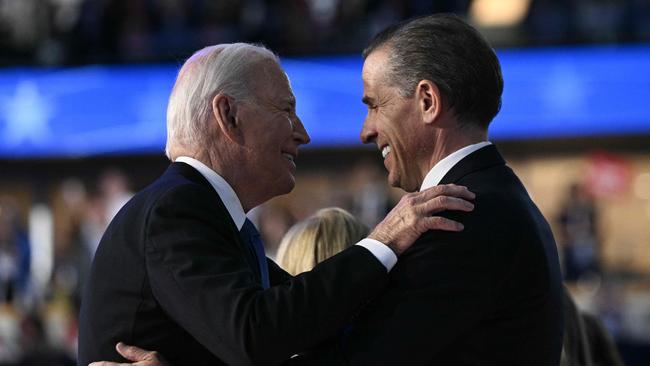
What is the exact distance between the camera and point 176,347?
283 centimetres

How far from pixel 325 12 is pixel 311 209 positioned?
249 centimetres

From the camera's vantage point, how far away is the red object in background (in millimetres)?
13609

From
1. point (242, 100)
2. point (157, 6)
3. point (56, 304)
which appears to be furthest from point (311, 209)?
point (242, 100)

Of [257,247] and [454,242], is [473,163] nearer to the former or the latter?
[454,242]

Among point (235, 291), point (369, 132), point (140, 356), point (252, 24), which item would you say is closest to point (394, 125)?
point (369, 132)

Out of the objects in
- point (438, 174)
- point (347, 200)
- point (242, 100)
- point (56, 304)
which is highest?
point (242, 100)

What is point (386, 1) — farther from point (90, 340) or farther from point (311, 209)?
point (90, 340)

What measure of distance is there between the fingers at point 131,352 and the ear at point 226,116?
1.93ft

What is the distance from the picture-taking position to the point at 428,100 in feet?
9.73

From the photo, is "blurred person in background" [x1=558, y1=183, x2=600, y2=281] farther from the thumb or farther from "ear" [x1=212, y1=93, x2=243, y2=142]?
the thumb

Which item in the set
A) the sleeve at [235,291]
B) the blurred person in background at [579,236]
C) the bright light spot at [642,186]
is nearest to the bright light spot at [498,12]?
the blurred person in background at [579,236]

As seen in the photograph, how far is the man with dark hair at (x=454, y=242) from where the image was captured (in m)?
2.71

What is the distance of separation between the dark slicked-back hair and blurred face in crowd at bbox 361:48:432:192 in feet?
0.14

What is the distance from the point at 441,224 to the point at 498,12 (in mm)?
10334
